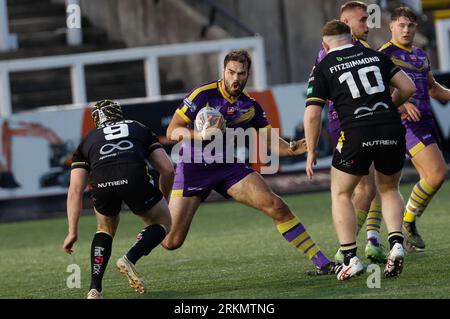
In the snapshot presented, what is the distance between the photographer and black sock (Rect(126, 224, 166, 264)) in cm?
1005

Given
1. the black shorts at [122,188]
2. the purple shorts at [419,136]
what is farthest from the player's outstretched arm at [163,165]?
the purple shorts at [419,136]

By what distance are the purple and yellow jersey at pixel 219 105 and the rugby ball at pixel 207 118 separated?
0.21 m

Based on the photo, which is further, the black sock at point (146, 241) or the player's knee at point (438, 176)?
the player's knee at point (438, 176)

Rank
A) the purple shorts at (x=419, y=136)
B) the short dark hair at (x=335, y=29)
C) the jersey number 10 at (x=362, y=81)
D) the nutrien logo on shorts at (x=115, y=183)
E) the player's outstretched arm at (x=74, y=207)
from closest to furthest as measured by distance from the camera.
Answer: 1. the player's outstretched arm at (x=74, y=207)
2. the nutrien logo on shorts at (x=115, y=183)
3. the jersey number 10 at (x=362, y=81)
4. the short dark hair at (x=335, y=29)
5. the purple shorts at (x=419, y=136)

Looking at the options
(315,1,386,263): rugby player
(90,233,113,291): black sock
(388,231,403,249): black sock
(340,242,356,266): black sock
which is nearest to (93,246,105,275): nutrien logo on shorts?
(90,233,113,291): black sock

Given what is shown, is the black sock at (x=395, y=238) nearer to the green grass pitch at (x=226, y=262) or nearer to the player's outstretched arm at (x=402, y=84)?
the green grass pitch at (x=226, y=262)

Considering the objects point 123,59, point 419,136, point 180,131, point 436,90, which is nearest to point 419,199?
point 419,136

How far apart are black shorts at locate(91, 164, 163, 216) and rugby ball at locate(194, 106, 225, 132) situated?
2.58 feet

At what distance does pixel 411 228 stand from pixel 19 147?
357 inches

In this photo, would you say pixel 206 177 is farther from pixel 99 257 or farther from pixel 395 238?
pixel 395 238

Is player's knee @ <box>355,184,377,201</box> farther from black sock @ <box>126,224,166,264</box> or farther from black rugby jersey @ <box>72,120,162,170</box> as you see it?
black rugby jersey @ <box>72,120,162,170</box>

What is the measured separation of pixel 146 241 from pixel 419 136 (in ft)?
11.3

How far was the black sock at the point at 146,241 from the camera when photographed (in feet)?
33.0

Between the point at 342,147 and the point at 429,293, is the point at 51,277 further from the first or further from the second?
the point at 429,293
